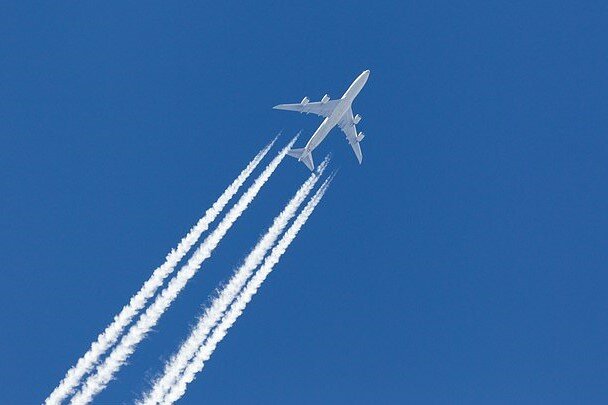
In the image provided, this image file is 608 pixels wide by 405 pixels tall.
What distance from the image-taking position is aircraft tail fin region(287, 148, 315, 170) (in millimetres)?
104125

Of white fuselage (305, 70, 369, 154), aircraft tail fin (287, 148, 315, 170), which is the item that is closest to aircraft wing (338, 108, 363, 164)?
white fuselage (305, 70, 369, 154)

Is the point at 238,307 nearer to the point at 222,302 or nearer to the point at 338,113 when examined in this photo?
the point at 222,302

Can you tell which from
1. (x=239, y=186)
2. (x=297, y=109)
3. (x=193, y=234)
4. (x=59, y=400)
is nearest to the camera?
(x=59, y=400)

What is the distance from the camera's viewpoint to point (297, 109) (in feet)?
339

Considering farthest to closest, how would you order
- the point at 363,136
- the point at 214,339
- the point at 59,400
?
1. the point at 363,136
2. the point at 214,339
3. the point at 59,400

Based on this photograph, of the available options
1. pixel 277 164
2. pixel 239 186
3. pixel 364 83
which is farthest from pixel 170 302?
pixel 364 83

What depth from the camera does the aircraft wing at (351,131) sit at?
364ft

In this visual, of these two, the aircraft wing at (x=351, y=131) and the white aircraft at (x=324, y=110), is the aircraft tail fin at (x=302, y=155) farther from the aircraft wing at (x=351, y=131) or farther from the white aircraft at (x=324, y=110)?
the aircraft wing at (x=351, y=131)

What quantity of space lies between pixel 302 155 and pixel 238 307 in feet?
92.9

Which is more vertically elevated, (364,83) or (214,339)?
(364,83)

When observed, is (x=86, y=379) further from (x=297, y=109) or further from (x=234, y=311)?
(x=297, y=109)

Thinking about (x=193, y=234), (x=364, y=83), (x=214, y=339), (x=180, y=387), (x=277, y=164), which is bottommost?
(x=180, y=387)

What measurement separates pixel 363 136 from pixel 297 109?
48.2 feet

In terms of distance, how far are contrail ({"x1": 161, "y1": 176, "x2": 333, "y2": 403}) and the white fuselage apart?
877 cm
